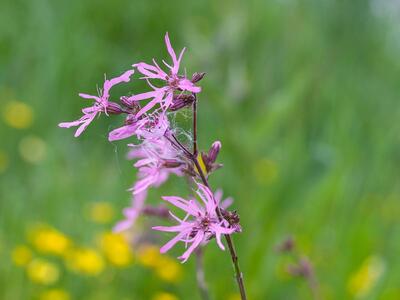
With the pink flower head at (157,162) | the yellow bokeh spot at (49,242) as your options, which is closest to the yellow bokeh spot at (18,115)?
the yellow bokeh spot at (49,242)

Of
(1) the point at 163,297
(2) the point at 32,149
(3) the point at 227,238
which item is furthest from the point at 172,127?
(2) the point at 32,149

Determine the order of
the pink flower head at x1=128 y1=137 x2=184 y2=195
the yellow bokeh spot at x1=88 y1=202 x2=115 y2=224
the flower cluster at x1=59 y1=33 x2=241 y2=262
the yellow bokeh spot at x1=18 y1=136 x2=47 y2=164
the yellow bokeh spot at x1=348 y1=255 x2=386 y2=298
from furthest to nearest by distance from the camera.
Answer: the yellow bokeh spot at x1=18 y1=136 x2=47 y2=164, the yellow bokeh spot at x1=88 y1=202 x2=115 y2=224, the yellow bokeh spot at x1=348 y1=255 x2=386 y2=298, the pink flower head at x1=128 y1=137 x2=184 y2=195, the flower cluster at x1=59 y1=33 x2=241 y2=262

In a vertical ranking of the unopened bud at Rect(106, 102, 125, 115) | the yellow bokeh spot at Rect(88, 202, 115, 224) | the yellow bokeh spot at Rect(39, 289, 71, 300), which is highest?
the yellow bokeh spot at Rect(88, 202, 115, 224)

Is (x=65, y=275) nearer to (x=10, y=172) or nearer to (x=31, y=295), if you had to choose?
(x=31, y=295)

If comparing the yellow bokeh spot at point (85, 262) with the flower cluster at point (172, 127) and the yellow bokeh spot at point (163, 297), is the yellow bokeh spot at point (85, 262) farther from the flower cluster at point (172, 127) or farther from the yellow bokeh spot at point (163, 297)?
the flower cluster at point (172, 127)

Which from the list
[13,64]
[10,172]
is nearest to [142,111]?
[10,172]

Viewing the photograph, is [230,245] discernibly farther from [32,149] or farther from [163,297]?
[32,149]

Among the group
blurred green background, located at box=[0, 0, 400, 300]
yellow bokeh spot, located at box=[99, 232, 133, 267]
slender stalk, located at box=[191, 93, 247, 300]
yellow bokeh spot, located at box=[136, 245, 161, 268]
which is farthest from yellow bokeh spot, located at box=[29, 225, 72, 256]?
slender stalk, located at box=[191, 93, 247, 300]

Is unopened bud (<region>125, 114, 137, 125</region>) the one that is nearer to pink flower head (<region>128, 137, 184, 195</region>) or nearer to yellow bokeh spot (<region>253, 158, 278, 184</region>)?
pink flower head (<region>128, 137, 184, 195</region>)
